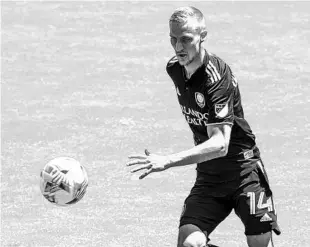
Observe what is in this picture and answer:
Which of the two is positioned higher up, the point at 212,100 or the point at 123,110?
the point at 212,100

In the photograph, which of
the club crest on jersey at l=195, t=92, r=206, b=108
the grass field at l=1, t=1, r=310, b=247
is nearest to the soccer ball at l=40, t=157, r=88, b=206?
the club crest on jersey at l=195, t=92, r=206, b=108

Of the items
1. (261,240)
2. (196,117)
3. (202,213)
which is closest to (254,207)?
(261,240)

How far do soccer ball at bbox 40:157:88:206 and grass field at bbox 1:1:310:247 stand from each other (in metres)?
2.45

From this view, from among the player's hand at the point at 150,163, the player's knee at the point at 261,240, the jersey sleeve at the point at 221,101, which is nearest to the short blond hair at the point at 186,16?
the jersey sleeve at the point at 221,101

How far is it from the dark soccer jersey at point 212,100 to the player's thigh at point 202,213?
31 cm

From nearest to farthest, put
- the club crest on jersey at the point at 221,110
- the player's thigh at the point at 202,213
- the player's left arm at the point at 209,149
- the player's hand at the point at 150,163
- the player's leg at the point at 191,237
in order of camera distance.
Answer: the player's hand at the point at 150,163
the player's left arm at the point at 209,149
the club crest on jersey at the point at 221,110
the player's leg at the point at 191,237
the player's thigh at the point at 202,213

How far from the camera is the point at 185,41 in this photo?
8.52 m

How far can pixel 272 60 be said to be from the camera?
17.5 m

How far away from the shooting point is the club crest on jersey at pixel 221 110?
8422mm

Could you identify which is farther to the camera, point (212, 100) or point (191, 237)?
point (191, 237)

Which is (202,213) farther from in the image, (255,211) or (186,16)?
(186,16)

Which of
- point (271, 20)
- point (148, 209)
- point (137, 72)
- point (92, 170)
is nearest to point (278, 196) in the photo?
point (148, 209)

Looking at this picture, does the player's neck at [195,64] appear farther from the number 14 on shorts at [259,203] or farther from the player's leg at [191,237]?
the player's leg at [191,237]

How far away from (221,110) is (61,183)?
5.60 ft
